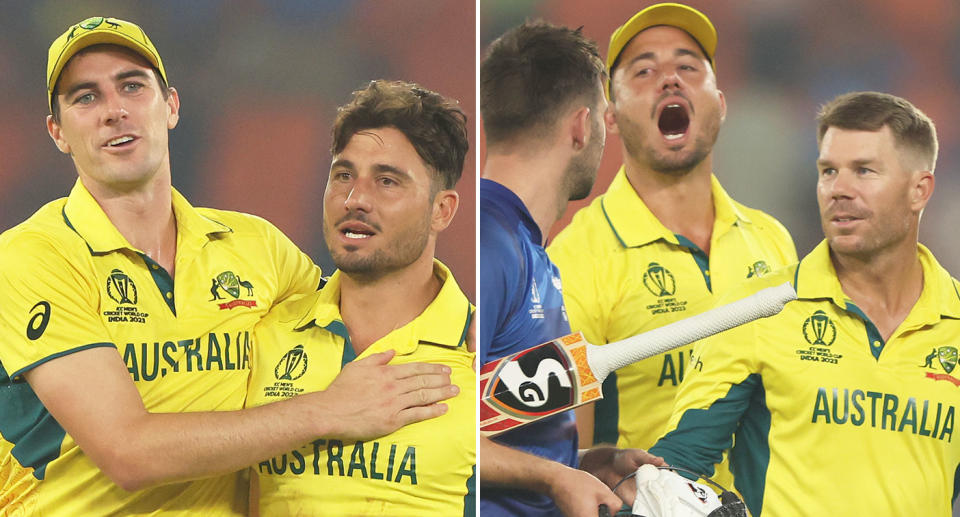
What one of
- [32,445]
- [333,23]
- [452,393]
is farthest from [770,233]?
[32,445]

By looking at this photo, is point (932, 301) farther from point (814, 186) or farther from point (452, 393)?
point (452, 393)

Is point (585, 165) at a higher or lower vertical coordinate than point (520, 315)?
higher

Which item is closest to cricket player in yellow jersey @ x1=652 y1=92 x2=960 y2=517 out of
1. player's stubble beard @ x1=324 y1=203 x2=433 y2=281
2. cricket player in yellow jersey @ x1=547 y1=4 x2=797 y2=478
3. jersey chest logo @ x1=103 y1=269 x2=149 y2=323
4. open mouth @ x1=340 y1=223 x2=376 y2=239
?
cricket player in yellow jersey @ x1=547 y1=4 x2=797 y2=478

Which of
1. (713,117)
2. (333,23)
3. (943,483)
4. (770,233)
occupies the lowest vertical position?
(943,483)

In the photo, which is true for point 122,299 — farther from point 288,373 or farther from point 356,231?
point 356,231

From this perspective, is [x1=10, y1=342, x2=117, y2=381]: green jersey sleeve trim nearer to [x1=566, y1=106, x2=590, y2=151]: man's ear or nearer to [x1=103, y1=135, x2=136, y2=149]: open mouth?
[x1=103, y1=135, x2=136, y2=149]: open mouth

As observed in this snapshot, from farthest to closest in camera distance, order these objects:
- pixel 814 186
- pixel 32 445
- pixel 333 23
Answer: pixel 333 23, pixel 814 186, pixel 32 445

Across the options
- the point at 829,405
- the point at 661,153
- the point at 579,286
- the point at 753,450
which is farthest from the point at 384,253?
the point at 829,405
